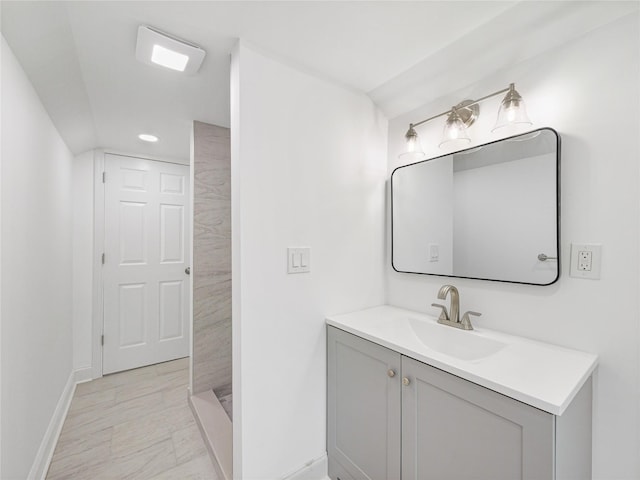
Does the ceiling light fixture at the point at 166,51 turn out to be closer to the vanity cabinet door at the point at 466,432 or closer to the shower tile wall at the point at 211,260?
the shower tile wall at the point at 211,260

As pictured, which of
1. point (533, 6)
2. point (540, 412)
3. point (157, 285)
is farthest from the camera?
point (157, 285)

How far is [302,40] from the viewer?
4.22 feet

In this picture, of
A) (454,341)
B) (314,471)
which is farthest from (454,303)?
(314,471)

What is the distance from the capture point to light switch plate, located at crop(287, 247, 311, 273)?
1.45 metres

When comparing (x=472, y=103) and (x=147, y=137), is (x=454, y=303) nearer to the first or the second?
(x=472, y=103)

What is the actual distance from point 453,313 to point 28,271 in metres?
2.14

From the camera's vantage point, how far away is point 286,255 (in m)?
1.44

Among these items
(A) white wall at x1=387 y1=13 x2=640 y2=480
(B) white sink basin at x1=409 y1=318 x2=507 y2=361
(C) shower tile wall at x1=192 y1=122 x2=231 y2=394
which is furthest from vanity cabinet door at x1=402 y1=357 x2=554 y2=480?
(C) shower tile wall at x1=192 y1=122 x2=231 y2=394

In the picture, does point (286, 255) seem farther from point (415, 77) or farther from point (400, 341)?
point (415, 77)

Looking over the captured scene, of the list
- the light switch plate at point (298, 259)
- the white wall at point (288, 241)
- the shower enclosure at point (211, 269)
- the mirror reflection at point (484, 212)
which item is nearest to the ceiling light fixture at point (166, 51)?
the white wall at point (288, 241)

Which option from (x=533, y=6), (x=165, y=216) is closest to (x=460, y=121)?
(x=533, y=6)

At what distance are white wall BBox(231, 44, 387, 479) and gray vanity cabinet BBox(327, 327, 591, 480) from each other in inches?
6.6

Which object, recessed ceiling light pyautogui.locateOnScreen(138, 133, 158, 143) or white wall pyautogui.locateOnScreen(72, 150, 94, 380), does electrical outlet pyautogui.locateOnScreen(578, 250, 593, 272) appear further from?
white wall pyautogui.locateOnScreen(72, 150, 94, 380)

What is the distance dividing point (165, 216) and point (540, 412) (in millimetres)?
3213
